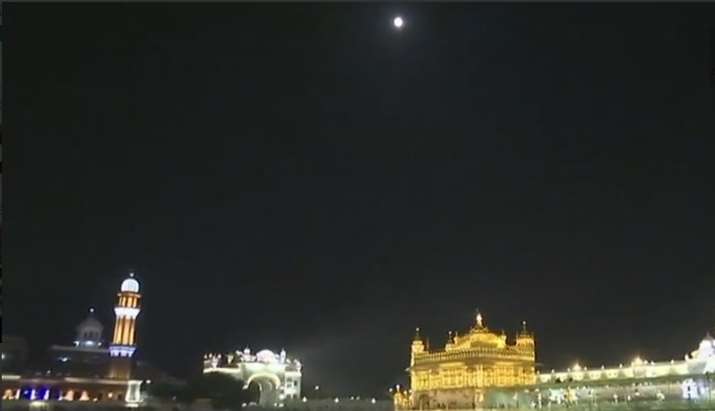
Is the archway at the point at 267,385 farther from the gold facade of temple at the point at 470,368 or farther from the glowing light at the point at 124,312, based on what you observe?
the gold facade of temple at the point at 470,368

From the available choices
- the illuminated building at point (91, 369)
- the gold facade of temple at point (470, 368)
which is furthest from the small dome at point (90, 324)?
the gold facade of temple at point (470, 368)

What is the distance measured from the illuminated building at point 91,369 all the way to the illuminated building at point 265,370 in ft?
24.5

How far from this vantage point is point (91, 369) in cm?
6375

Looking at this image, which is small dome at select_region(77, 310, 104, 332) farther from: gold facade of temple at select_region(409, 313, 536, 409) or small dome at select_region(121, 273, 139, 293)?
gold facade of temple at select_region(409, 313, 536, 409)

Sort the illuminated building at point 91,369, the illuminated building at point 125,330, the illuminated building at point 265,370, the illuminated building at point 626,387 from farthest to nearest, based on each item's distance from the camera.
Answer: the illuminated building at point 265,370 → the illuminated building at point 125,330 → the illuminated building at point 91,369 → the illuminated building at point 626,387

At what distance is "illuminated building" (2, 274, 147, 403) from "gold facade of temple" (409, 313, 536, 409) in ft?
74.5

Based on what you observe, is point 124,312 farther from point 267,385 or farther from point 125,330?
point 267,385

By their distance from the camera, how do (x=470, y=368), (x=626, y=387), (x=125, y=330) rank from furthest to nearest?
1. (x=125, y=330)
2. (x=470, y=368)
3. (x=626, y=387)

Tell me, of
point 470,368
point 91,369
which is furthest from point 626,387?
point 91,369

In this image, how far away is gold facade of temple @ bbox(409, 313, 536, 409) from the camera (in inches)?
2143

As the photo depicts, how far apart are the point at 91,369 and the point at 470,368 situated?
3112cm

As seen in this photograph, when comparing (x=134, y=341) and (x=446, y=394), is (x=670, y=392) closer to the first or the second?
(x=446, y=394)

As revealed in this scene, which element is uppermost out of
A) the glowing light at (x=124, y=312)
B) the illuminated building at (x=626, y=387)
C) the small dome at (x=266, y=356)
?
the glowing light at (x=124, y=312)

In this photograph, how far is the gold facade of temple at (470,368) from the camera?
179 ft
